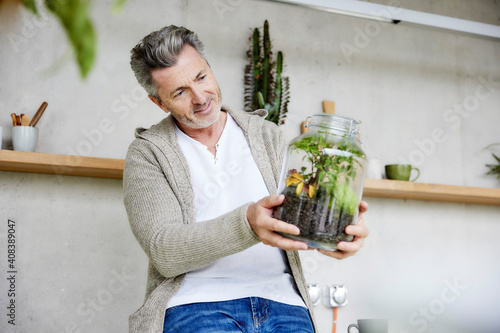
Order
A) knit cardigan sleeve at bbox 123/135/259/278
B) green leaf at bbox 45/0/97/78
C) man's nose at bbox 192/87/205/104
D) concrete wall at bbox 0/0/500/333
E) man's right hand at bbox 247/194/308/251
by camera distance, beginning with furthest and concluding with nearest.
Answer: concrete wall at bbox 0/0/500/333 < man's nose at bbox 192/87/205/104 < knit cardigan sleeve at bbox 123/135/259/278 < man's right hand at bbox 247/194/308/251 < green leaf at bbox 45/0/97/78

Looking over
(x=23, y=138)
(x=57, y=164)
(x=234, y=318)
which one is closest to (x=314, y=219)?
(x=234, y=318)

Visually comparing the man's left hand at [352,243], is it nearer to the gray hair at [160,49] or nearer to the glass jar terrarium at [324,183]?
the glass jar terrarium at [324,183]

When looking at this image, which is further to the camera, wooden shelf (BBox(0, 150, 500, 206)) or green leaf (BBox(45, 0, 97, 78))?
wooden shelf (BBox(0, 150, 500, 206))

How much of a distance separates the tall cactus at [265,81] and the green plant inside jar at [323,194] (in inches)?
48.0

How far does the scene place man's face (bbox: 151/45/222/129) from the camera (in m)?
1.37

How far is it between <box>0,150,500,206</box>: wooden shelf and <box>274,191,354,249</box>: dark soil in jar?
44.5 inches

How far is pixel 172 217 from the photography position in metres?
1.22

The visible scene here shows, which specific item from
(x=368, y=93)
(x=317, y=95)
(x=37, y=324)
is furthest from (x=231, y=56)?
(x=37, y=324)

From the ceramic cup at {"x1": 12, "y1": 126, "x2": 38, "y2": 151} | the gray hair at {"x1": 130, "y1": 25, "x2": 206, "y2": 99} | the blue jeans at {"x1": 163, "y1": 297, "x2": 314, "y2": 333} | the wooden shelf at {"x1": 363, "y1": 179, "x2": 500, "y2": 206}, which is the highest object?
the gray hair at {"x1": 130, "y1": 25, "x2": 206, "y2": 99}

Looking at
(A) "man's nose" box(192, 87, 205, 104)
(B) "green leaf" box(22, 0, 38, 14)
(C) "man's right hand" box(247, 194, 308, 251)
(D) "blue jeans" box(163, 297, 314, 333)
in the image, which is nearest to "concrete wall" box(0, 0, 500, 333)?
(A) "man's nose" box(192, 87, 205, 104)

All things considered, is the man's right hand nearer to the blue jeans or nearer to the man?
the man

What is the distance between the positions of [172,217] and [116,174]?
0.87m

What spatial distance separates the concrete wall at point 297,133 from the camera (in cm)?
201

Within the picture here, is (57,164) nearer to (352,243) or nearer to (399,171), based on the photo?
(352,243)
